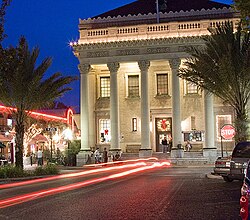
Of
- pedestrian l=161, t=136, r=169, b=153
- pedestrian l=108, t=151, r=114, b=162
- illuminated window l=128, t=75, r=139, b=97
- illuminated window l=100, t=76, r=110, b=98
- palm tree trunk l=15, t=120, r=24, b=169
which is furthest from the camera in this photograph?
illuminated window l=100, t=76, r=110, b=98

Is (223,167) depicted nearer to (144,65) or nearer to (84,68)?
(144,65)

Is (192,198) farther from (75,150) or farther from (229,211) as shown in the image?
(75,150)

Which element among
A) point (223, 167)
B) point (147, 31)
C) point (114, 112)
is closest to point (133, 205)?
point (223, 167)

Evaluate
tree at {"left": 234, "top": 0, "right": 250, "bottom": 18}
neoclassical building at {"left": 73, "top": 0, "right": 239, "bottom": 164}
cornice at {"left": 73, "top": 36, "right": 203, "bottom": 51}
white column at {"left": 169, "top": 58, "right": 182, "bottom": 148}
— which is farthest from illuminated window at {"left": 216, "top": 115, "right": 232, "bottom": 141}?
tree at {"left": 234, "top": 0, "right": 250, "bottom": 18}

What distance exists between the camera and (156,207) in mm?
12719

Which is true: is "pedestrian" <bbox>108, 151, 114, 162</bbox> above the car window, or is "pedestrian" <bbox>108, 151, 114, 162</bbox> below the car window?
below

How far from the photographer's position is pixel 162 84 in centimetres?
4953

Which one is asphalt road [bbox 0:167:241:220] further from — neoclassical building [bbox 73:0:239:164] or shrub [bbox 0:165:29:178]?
neoclassical building [bbox 73:0:239:164]

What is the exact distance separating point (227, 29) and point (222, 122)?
73.9 feet

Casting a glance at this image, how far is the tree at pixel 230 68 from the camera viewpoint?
25.3m

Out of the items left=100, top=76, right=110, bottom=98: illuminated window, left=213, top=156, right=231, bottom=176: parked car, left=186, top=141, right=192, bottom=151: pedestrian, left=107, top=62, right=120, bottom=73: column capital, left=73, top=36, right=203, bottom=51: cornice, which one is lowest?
left=213, top=156, right=231, bottom=176: parked car

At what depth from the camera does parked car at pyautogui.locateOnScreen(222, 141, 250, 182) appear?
60.5 ft

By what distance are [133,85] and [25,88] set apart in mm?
23362

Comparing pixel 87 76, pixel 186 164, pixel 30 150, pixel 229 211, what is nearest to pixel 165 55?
A: pixel 87 76
